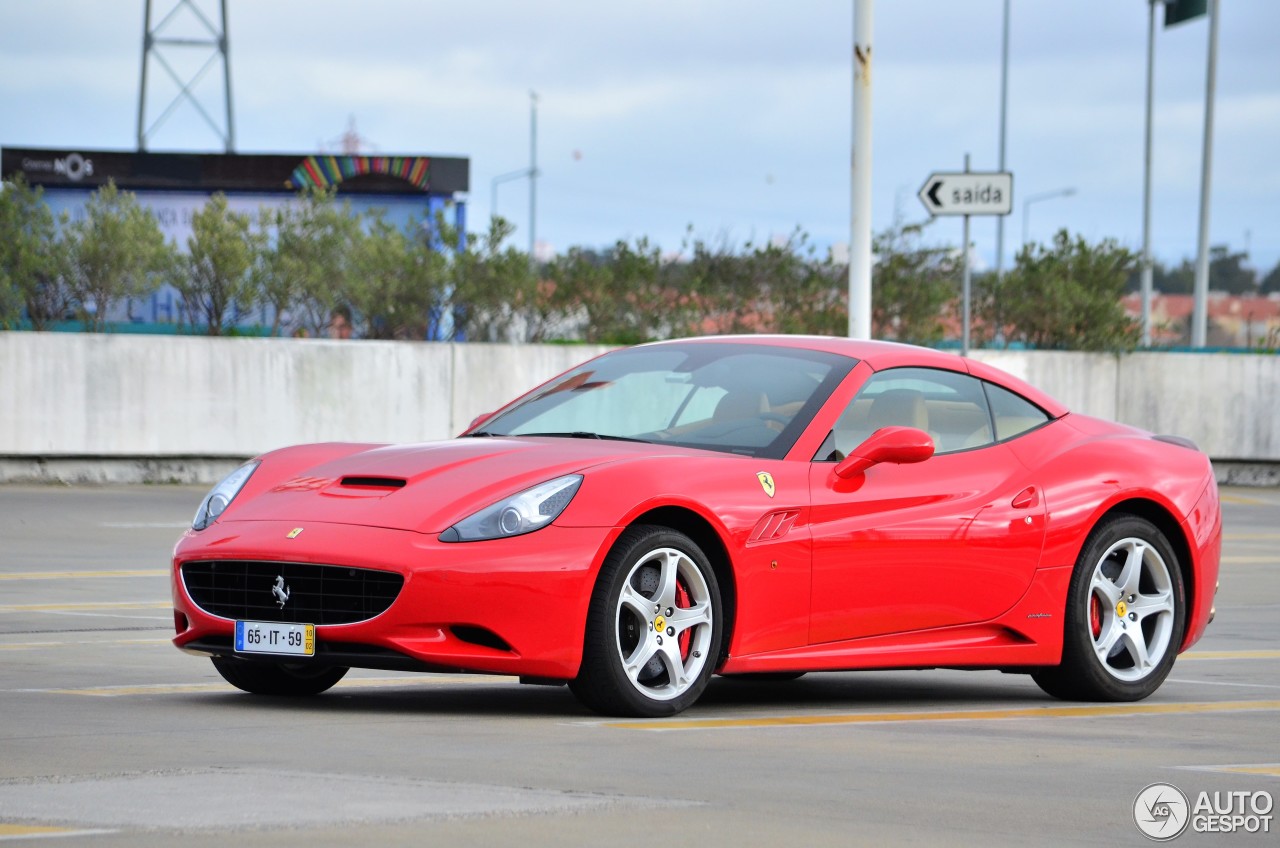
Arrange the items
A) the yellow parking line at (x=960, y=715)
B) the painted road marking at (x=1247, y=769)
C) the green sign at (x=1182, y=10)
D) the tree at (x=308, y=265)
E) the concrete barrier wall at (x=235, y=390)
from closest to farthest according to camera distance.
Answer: the painted road marking at (x=1247, y=769)
the yellow parking line at (x=960, y=715)
the concrete barrier wall at (x=235, y=390)
the tree at (x=308, y=265)
the green sign at (x=1182, y=10)

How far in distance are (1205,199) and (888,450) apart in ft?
86.7

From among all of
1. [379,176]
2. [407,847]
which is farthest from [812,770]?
[379,176]

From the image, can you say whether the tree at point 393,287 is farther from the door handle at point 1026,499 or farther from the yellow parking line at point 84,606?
the door handle at point 1026,499

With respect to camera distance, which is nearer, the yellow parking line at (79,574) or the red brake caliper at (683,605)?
the red brake caliper at (683,605)

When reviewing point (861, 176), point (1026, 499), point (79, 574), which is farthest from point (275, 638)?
point (861, 176)

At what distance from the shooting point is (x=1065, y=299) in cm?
2739

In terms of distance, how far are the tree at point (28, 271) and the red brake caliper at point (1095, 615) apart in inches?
647

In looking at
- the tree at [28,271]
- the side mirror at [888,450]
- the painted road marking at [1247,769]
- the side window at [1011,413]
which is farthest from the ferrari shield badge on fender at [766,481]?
the tree at [28,271]

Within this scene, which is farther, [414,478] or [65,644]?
[65,644]

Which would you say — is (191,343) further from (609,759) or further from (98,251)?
(609,759)

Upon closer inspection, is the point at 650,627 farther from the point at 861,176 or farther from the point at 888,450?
the point at 861,176

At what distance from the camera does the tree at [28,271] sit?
22969mm

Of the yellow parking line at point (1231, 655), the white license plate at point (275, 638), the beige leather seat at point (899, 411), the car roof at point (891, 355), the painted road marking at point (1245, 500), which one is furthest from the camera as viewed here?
the painted road marking at point (1245, 500)

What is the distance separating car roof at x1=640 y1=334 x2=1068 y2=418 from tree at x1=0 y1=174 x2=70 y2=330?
50.9 ft
